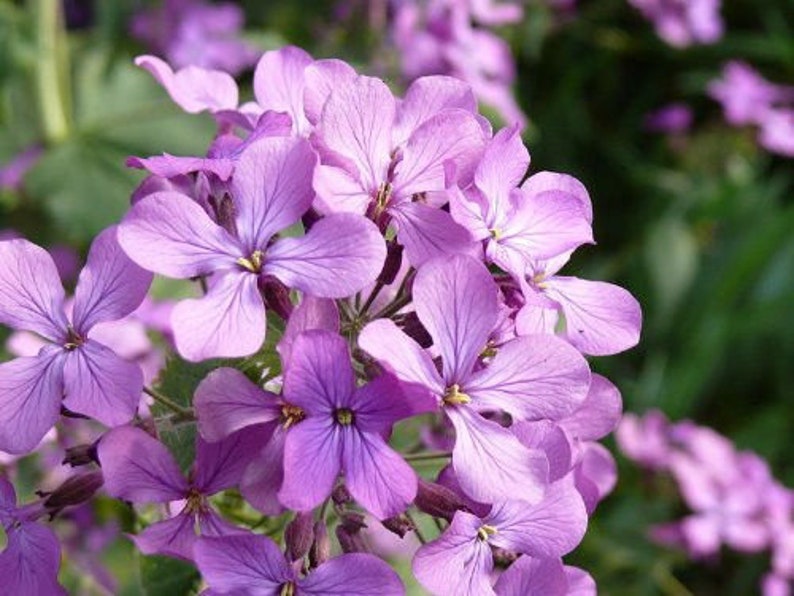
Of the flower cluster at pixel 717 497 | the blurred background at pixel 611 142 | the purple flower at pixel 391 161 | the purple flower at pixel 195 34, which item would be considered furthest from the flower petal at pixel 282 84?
the purple flower at pixel 195 34

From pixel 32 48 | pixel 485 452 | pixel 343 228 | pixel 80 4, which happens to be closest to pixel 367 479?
pixel 485 452

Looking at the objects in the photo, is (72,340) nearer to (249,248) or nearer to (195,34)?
(249,248)

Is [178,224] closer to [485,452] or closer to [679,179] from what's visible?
[485,452]

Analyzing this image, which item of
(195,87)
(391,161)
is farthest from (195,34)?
(391,161)

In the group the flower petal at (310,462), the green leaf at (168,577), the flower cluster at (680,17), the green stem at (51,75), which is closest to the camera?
the flower petal at (310,462)

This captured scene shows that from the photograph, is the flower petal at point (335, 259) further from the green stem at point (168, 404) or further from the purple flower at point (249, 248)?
the green stem at point (168, 404)

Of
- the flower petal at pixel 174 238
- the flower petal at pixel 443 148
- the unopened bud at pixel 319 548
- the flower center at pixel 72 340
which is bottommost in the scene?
the unopened bud at pixel 319 548
